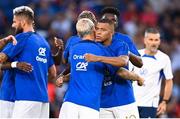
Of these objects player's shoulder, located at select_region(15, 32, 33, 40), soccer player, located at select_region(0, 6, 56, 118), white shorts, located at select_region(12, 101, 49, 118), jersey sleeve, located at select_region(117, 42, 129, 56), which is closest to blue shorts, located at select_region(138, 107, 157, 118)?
soccer player, located at select_region(0, 6, 56, 118)

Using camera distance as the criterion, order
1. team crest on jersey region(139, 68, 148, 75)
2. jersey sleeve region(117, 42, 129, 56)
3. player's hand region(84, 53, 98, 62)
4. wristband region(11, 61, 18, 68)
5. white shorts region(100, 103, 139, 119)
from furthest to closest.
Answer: team crest on jersey region(139, 68, 148, 75) < wristband region(11, 61, 18, 68) < white shorts region(100, 103, 139, 119) < jersey sleeve region(117, 42, 129, 56) < player's hand region(84, 53, 98, 62)

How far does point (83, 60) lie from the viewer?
9.98m

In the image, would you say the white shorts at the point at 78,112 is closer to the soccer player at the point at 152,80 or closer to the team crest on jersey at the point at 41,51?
the team crest on jersey at the point at 41,51

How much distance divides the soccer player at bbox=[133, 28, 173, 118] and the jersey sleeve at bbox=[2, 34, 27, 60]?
2.55 metres

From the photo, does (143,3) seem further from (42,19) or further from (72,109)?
(72,109)

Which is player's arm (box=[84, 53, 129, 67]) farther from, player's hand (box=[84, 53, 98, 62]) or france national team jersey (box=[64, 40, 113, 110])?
france national team jersey (box=[64, 40, 113, 110])

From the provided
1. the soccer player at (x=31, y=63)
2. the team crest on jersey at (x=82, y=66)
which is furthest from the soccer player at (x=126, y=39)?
the soccer player at (x=31, y=63)

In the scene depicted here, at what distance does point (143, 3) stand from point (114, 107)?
10.1 metres

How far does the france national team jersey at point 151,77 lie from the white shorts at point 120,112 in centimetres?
Answer: 195

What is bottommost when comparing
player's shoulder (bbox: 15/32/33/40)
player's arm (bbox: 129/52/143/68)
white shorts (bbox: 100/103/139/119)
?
white shorts (bbox: 100/103/139/119)

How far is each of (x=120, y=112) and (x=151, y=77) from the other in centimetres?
227

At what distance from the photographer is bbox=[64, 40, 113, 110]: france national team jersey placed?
9.94m

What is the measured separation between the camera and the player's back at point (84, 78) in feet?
32.6

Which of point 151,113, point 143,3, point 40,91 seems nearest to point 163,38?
point 143,3
